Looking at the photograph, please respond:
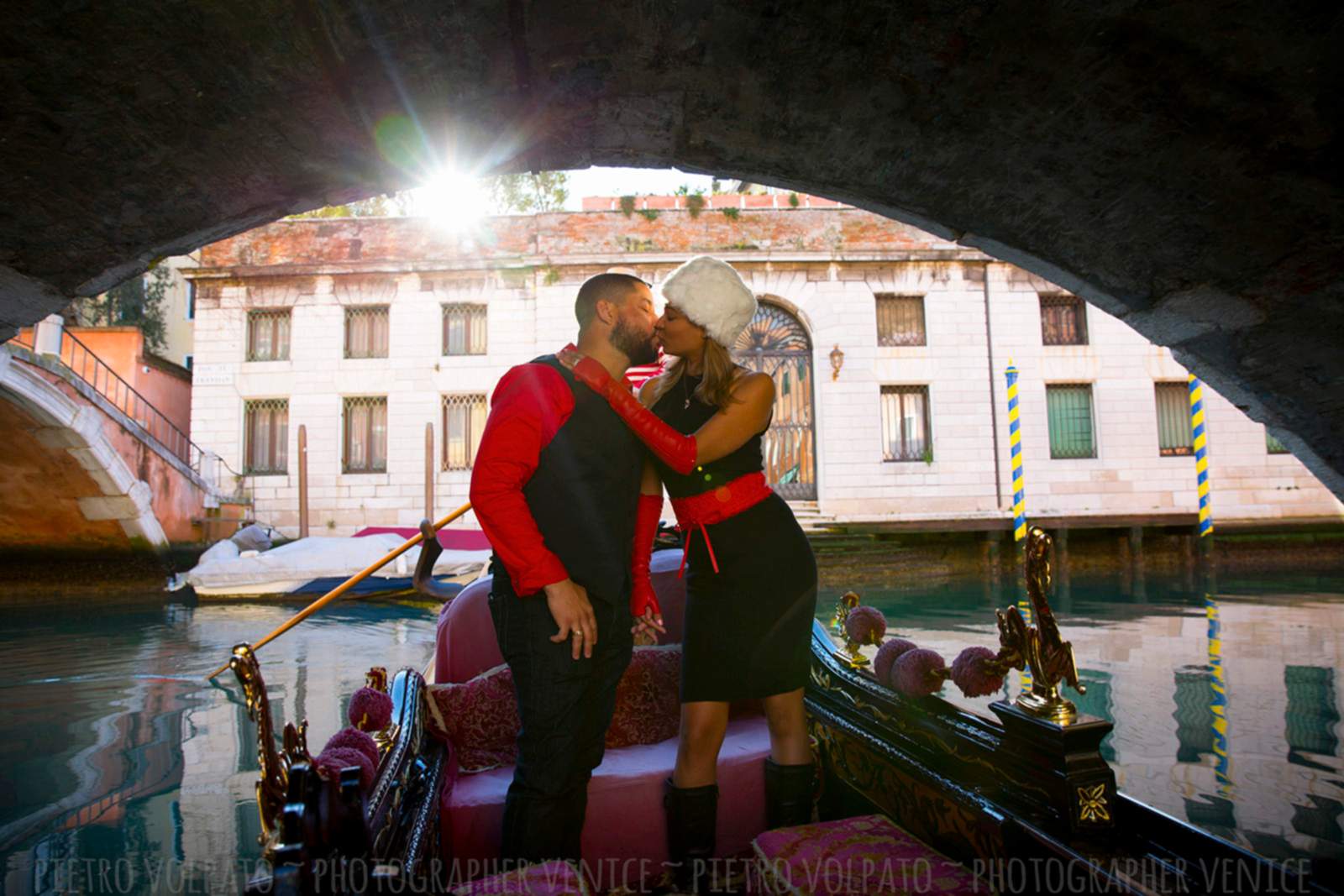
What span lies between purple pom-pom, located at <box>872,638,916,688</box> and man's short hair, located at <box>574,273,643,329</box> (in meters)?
1.03

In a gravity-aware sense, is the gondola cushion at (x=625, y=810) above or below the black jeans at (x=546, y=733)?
below

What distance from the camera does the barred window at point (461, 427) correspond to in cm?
1185

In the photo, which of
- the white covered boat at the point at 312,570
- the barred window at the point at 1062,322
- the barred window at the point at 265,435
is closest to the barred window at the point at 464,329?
the barred window at the point at 265,435

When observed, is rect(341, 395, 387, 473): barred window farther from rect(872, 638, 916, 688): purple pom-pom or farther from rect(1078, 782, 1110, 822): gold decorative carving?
rect(1078, 782, 1110, 822): gold decorative carving

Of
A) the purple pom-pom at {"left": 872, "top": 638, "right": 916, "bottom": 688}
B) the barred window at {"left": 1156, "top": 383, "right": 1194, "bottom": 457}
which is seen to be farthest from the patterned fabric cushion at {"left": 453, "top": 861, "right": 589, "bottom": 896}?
the barred window at {"left": 1156, "top": 383, "right": 1194, "bottom": 457}

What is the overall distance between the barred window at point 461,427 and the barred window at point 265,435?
8.50 ft

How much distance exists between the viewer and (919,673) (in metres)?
1.61

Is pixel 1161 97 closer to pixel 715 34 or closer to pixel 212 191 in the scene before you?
pixel 715 34

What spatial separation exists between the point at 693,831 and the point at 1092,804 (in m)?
0.80

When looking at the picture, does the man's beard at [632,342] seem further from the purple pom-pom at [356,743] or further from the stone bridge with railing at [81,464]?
the stone bridge with railing at [81,464]

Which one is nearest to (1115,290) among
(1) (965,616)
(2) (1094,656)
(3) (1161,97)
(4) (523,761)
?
(3) (1161,97)

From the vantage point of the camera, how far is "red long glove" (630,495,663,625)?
171 cm

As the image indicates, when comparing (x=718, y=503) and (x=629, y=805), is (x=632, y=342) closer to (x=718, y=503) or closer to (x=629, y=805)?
(x=718, y=503)

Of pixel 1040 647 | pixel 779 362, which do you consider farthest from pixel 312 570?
pixel 1040 647
